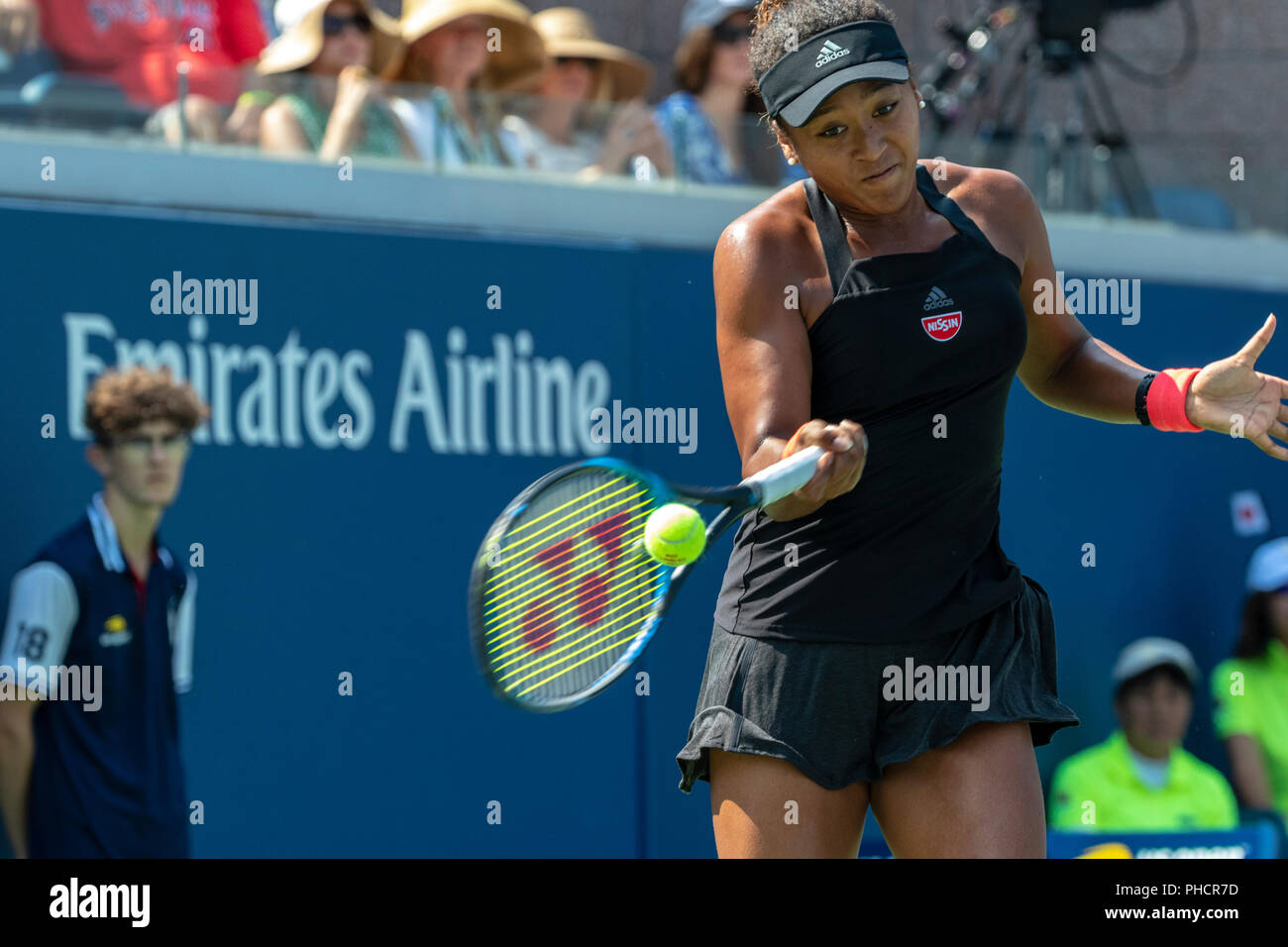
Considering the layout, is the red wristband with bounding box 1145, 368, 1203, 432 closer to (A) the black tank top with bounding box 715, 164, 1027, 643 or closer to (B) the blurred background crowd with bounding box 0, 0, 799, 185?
(A) the black tank top with bounding box 715, 164, 1027, 643

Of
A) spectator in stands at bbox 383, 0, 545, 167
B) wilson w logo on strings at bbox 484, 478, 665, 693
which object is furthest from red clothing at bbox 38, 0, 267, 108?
wilson w logo on strings at bbox 484, 478, 665, 693

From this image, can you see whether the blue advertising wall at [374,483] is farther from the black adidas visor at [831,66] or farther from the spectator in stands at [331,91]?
the black adidas visor at [831,66]

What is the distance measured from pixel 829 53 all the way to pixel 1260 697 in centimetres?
405

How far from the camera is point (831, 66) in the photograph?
2.38 metres

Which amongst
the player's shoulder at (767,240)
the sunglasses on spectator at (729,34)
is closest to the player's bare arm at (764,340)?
the player's shoulder at (767,240)

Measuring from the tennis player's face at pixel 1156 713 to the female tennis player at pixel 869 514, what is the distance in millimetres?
3325

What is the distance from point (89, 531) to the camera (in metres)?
4.39

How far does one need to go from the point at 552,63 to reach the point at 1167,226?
2.21 m

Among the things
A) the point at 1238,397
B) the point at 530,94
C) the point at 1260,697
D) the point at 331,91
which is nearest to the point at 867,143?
the point at 1238,397

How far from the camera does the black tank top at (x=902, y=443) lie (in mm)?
2412

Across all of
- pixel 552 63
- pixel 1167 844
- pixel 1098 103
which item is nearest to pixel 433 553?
pixel 552 63

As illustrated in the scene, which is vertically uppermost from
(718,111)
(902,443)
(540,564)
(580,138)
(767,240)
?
(718,111)

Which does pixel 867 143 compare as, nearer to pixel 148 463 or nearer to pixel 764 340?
pixel 764 340

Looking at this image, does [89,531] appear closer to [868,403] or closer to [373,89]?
[373,89]
